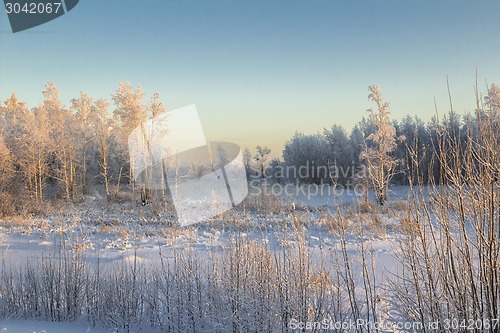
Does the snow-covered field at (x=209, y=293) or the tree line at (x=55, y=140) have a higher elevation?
the tree line at (x=55, y=140)

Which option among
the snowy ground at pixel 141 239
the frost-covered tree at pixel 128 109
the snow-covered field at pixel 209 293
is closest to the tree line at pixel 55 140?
the frost-covered tree at pixel 128 109

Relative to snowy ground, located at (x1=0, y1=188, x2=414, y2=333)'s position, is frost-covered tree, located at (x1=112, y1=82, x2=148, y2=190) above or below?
above

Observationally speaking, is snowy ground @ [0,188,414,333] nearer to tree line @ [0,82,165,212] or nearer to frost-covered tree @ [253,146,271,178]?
tree line @ [0,82,165,212]

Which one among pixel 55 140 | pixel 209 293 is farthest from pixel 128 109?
pixel 209 293

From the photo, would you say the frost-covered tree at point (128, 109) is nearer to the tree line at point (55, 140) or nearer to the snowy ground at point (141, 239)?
the tree line at point (55, 140)
